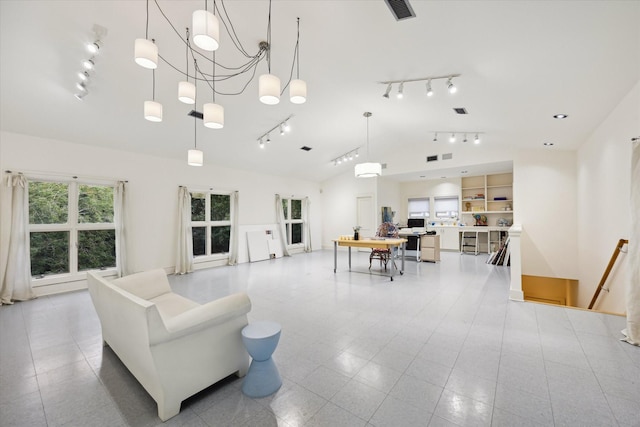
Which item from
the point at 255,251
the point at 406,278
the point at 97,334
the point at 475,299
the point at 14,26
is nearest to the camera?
the point at 14,26

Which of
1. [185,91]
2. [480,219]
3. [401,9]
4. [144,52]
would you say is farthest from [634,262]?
[480,219]

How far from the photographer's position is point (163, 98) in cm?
406

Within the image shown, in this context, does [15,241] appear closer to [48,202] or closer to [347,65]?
[48,202]

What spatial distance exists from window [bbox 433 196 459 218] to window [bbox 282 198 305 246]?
195 inches

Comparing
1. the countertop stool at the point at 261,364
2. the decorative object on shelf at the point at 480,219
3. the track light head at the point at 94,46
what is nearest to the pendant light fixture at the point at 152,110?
the track light head at the point at 94,46

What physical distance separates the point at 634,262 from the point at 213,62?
5.26 m

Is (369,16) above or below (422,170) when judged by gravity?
above

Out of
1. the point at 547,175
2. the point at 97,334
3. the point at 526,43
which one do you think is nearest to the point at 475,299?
the point at 526,43

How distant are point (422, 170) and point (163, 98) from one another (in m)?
6.80

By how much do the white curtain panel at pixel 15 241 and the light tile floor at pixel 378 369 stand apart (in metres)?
0.34

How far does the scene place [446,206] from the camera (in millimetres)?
9523

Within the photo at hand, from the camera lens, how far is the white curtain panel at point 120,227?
17.0ft

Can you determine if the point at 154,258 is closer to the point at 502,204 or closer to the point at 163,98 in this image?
the point at 163,98

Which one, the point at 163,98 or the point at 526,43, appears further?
the point at 163,98
